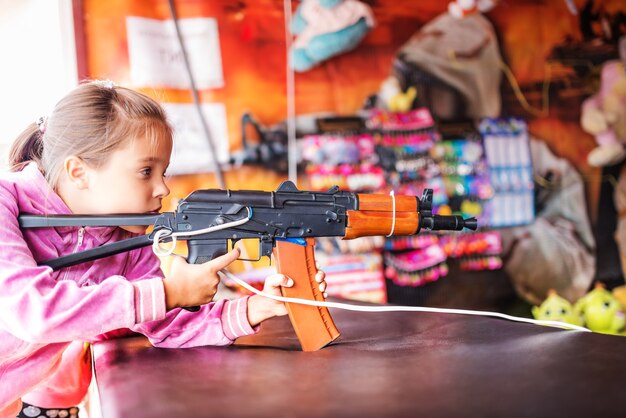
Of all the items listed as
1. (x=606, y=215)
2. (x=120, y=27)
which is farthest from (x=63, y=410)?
(x=606, y=215)

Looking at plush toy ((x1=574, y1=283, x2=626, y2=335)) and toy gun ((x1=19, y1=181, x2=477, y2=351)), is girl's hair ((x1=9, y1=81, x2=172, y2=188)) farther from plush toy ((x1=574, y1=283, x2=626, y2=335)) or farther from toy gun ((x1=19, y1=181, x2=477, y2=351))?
plush toy ((x1=574, y1=283, x2=626, y2=335))

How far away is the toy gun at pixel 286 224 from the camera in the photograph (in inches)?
34.8

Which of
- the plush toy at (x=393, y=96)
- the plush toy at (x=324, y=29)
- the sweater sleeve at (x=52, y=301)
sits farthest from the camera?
the plush toy at (x=393, y=96)

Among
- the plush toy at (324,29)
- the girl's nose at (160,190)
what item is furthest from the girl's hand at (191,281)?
the plush toy at (324,29)

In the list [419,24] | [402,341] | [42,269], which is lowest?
[402,341]

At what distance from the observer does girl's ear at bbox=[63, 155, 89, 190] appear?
3.02 feet

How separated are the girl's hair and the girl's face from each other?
12 millimetres

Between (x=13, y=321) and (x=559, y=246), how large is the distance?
238 cm

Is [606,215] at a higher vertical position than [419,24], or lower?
lower

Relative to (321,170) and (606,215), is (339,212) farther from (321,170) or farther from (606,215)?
(606,215)

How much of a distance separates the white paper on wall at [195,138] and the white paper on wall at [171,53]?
72mm

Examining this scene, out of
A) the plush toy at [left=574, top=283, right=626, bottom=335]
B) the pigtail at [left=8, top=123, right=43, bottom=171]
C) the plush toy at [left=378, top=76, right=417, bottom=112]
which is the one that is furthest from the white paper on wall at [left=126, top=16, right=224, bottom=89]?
the plush toy at [left=574, top=283, right=626, bottom=335]

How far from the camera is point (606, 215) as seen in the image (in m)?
2.74

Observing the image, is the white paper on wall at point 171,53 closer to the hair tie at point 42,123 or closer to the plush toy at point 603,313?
the hair tie at point 42,123
